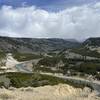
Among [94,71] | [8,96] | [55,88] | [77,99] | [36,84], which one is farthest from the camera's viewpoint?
[94,71]

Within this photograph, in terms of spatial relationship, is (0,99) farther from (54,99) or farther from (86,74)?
(86,74)

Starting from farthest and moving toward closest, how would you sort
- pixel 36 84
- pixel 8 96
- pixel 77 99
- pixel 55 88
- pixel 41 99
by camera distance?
pixel 36 84, pixel 55 88, pixel 8 96, pixel 41 99, pixel 77 99

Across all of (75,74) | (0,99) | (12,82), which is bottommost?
(75,74)

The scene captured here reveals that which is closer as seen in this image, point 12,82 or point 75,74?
point 12,82

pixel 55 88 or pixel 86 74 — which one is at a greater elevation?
pixel 55 88

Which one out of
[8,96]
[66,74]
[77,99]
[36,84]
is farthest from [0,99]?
[66,74]

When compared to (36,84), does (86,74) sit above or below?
below

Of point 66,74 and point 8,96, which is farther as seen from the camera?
point 66,74

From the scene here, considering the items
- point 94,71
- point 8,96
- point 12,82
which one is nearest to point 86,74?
point 94,71

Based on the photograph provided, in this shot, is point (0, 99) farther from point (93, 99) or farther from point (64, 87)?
point (64, 87)

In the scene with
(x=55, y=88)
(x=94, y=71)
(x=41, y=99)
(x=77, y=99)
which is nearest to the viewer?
(x=77, y=99)
